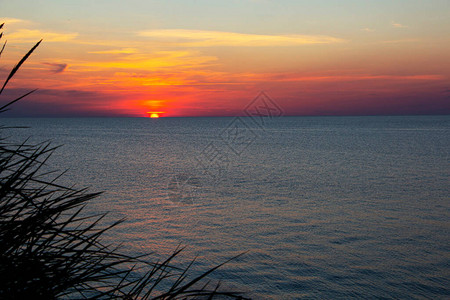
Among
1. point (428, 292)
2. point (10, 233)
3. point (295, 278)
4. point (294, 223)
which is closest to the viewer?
point (10, 233)

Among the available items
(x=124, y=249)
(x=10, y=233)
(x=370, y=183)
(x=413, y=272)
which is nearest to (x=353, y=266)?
(x=413, y=272)

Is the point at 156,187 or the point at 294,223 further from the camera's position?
the point at 156,187

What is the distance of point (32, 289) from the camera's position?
3.86 feet

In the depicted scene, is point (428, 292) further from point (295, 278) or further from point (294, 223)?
point (294, 223)

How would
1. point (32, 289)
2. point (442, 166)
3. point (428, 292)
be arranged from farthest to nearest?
point (442, 166) < point (428, 292) < point (32, 289)

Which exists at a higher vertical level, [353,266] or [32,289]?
[32,289]

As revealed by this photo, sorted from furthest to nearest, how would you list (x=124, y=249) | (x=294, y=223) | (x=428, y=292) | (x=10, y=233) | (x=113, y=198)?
1. (x=113, y=198)
2. (x=294, y=223)
3. (x=124, y=249)
4. (x=428, y=292)
5. (x=10, y=233)

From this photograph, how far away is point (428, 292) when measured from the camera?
1095cm

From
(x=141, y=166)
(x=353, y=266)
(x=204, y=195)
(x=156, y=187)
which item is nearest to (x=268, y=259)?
(x=353, y=266)

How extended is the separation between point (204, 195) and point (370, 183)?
11.9 meters

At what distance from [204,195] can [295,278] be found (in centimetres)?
1326

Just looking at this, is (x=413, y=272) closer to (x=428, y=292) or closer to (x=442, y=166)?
(x=428, y=292)

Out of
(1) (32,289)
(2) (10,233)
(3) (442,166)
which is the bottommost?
(3) (442,166)

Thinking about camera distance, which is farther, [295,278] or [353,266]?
[353,266]
